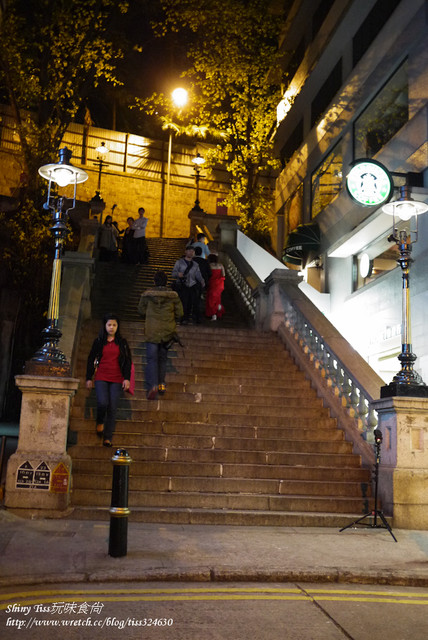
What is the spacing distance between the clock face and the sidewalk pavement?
31.5 ft

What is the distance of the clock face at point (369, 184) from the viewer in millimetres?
15141

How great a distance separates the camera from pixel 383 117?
1781 cm

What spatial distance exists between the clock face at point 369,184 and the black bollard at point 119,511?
1115 centimetres

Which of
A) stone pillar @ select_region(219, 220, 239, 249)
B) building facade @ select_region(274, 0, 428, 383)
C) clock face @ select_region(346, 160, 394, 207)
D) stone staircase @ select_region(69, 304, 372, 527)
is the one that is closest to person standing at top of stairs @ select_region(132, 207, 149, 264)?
stone pillar @ select_region(219, 220, 239, 249)

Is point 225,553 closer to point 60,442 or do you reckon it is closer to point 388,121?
point 60,442

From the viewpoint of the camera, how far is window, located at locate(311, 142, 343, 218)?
21.5 meters

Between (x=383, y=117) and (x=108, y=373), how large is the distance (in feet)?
41.9

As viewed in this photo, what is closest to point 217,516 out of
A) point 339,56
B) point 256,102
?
point 339,56

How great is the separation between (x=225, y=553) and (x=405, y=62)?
14.9 metres

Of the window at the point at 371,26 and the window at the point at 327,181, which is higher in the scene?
the window at the point at 371,26

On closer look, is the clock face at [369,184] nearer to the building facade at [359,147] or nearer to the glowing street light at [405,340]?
the building facade at [359,147]

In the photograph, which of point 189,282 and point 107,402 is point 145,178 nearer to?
point 189,282

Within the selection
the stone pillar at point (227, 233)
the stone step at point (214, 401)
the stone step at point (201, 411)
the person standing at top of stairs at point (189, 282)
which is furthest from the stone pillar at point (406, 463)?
the stone pillar at point (227, 233)

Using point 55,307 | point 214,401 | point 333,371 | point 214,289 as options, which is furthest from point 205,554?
point 214,289
